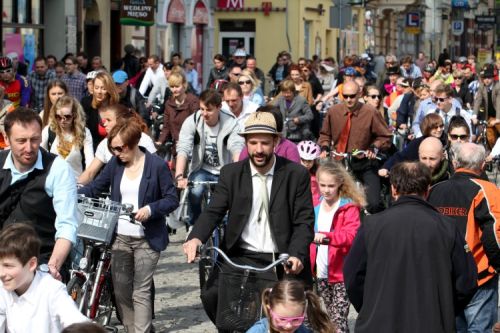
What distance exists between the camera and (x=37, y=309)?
6000mm

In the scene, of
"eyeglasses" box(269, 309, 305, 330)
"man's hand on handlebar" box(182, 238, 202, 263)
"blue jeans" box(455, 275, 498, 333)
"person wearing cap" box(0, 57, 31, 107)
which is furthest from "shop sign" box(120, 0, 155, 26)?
"eyeglasses" box(269, 309, 305, 330)

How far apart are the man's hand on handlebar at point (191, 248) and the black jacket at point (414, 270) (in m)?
1.08

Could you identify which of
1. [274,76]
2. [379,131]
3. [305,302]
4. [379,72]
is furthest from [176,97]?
[379,72]

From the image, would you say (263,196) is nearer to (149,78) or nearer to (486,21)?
A: (149,78)

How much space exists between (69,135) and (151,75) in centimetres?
1351

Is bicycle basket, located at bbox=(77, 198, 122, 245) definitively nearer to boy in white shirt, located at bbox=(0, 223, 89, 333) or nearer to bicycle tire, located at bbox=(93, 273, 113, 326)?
bicycle tire, located at bbox=(93, 273, 113, 326)

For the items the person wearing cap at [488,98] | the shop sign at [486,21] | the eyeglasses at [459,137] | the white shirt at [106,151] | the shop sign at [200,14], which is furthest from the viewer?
the shop sign at [486,21]

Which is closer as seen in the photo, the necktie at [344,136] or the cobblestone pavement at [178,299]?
the cobblestone pavement at [178,299]

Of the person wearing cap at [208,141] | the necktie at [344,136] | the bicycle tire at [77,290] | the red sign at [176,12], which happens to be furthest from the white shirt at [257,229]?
the red sign at [176,12]

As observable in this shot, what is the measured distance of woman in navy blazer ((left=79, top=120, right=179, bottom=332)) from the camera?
9227 millimetres

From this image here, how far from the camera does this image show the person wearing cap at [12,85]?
56.0 ft

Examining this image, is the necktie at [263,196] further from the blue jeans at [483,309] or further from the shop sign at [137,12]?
the shop sign at [137,12]

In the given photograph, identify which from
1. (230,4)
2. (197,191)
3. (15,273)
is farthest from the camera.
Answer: (230,4)

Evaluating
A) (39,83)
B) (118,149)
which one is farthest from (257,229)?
(39,83)
